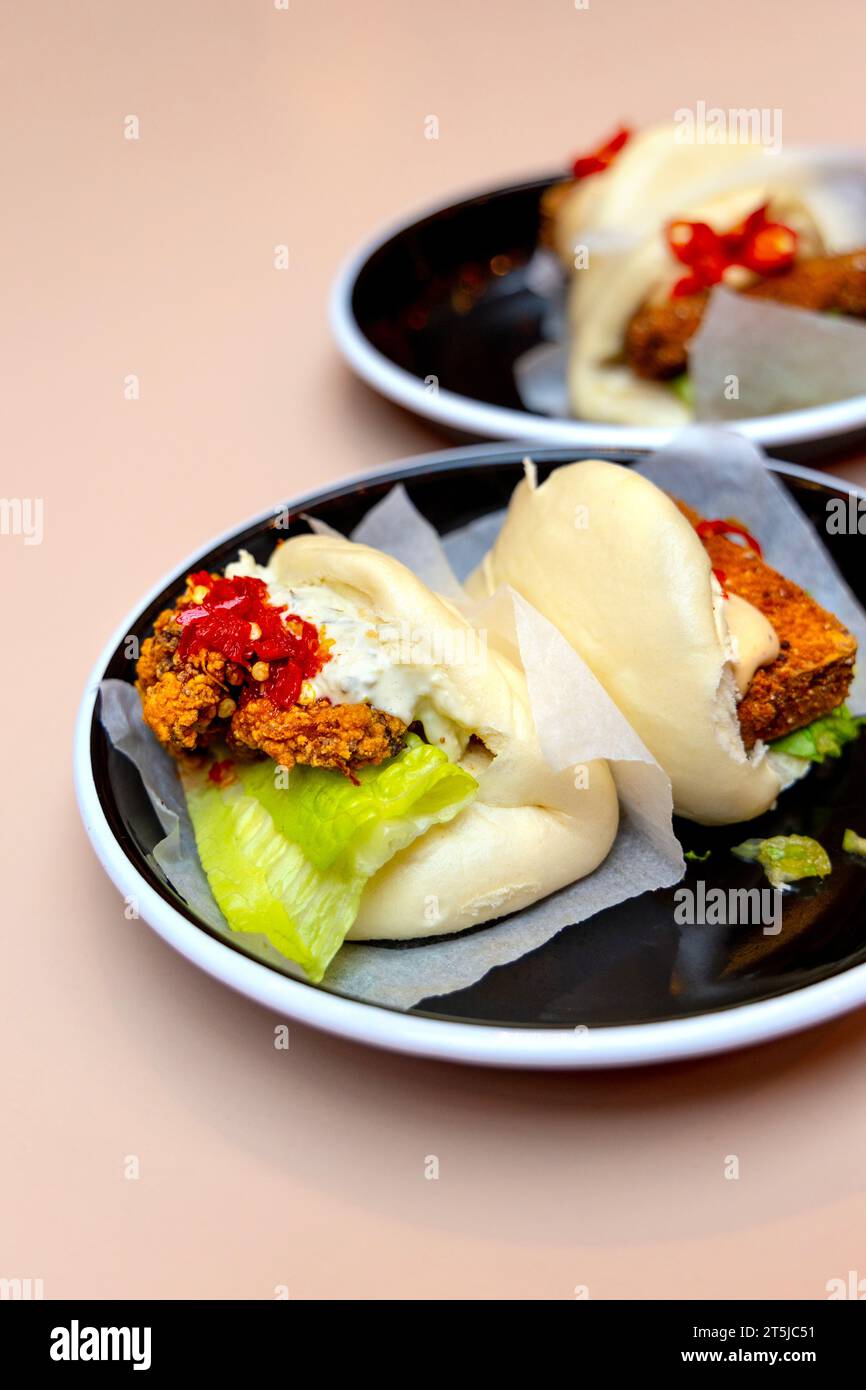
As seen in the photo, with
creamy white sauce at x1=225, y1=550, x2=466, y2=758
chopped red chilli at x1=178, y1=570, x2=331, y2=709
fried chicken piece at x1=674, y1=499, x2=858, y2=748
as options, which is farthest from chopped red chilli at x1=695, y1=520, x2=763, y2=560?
chopped red chilli at x1=178, y1=570, x2=331, y2=709

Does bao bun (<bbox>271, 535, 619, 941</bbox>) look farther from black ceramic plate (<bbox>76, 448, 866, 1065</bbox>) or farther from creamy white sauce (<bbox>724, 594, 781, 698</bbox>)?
creamy white sauce (<bbox>724, 594, 781, 698</bbox>)

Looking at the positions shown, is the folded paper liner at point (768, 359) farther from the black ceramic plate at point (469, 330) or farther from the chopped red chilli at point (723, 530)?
the chopped red chilli at point (723, 530)

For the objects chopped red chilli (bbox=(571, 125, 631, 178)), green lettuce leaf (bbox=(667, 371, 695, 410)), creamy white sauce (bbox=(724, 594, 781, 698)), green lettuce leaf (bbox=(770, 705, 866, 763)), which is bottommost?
green lettuce leaf (bbox=(770, 705, 866, 763))

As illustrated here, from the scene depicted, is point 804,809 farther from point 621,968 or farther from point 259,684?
point 259,684

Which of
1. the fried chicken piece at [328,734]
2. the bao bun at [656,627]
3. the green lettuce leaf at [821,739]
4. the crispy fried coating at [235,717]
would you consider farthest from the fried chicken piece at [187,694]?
the green lettuce leaf at [821,739]

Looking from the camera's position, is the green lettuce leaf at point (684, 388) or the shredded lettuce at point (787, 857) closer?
the shredded lettuce at point (787, 857)

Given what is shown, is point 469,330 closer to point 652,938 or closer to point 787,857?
point 787,857

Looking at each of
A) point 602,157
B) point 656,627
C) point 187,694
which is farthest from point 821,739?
point 602,157
